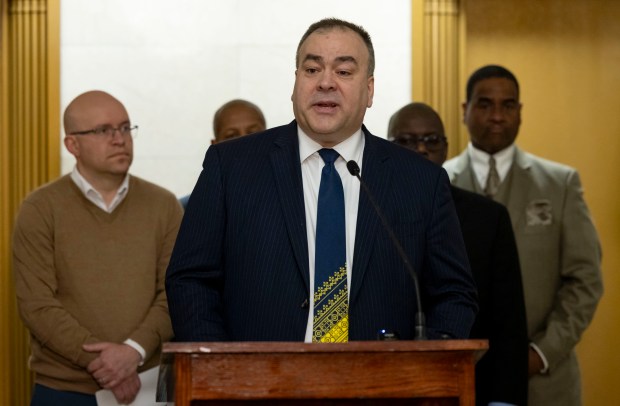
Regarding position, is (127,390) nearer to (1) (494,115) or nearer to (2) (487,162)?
(2) (487,162)

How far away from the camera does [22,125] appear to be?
21.8 ft

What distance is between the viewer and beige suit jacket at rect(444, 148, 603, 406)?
5020mm

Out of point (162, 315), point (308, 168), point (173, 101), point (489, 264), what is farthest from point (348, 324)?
point (173, 101)

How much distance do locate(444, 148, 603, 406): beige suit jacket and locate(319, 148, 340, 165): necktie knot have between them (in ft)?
6.25

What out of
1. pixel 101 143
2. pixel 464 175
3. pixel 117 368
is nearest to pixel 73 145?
pixel 101 143

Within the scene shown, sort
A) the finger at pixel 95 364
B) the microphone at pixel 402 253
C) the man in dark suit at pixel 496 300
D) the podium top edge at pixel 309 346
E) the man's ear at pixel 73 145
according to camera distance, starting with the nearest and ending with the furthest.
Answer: the podium top edge at pixel 309 346 < the microphone at pixel 402 253 < the man in dark suit at pixel 496 300 < the finger at pixel 95 364 < the man's ear at pixel 73 145

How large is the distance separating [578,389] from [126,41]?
3151mm

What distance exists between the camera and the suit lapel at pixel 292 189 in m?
3.28

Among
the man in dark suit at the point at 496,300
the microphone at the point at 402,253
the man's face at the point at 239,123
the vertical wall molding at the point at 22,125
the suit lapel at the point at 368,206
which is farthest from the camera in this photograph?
the vertical wall molding at the point at 22,125

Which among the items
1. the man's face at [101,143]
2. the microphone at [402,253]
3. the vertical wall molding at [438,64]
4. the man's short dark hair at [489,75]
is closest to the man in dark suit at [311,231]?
the microphone at [402,253]

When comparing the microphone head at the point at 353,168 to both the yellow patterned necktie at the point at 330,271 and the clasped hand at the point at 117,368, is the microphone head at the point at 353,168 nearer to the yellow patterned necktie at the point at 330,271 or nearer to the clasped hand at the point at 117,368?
the yellow patterned necktie at the point at 330,271

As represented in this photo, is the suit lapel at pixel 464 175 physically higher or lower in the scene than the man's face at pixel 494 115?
lower

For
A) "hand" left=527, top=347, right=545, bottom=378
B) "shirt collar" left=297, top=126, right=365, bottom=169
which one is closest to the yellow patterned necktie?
"shirt collar" left=297, top=126, right=365, bottom=169

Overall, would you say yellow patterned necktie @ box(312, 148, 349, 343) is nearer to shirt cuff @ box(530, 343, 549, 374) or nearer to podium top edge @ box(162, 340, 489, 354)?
podium top edge @ box(162, 340, 489, 354)
